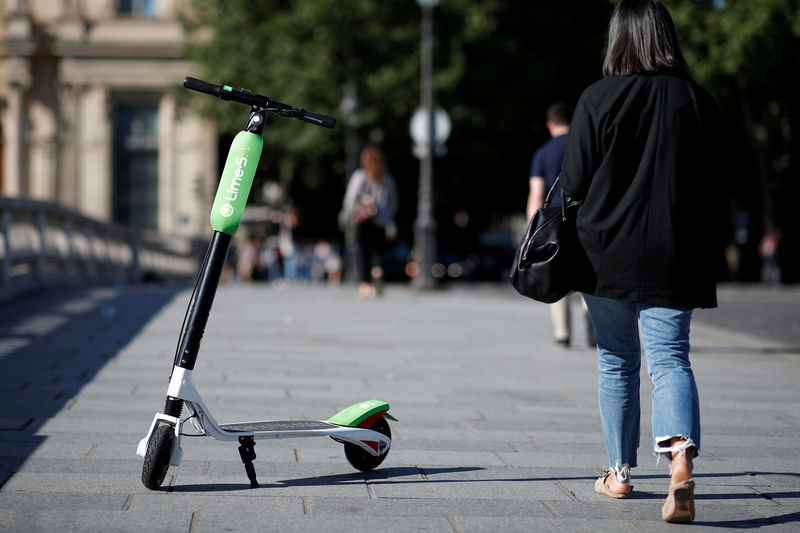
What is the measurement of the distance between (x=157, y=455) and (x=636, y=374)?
5.71 feet

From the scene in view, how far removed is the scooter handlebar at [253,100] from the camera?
4.19 metres

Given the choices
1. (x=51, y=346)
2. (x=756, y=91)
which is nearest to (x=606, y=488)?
(x=51, y=346)

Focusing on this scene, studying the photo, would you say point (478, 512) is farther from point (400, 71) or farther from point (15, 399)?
point (400, 71)

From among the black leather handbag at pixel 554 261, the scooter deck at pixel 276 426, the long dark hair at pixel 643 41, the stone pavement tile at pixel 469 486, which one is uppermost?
the long dark hair at pixel 643 41

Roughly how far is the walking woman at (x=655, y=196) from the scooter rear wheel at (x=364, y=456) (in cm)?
103

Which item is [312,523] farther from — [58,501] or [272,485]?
[58,501]

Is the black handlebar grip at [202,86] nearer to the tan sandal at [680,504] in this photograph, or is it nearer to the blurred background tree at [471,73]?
the tan sandal at [680,504]

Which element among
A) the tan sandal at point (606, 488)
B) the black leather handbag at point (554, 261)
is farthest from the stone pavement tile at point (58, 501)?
the tan sandal at point (606, 488)

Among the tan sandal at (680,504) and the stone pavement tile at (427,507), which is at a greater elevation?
the tan sandal at (680,504)

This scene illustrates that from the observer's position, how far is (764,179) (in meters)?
31.5

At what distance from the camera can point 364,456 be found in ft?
15.1

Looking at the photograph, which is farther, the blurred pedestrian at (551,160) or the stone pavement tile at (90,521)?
the blurred pedestrian at (551,160)

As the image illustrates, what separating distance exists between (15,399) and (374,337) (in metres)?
4.37

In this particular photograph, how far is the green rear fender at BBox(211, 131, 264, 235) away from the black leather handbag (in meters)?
1.02
